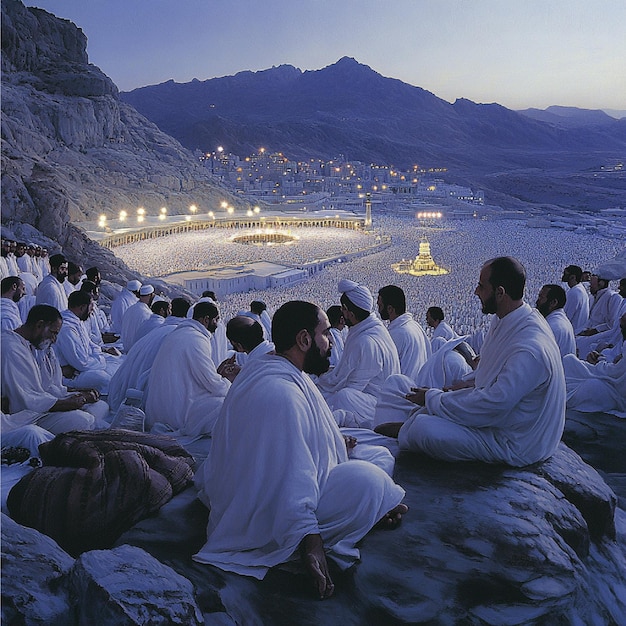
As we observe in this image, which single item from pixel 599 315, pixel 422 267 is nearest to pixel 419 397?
pixel 599 315

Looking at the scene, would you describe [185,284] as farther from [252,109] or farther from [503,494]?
[252,109]

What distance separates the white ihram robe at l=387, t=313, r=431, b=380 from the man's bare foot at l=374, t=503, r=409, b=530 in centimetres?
231

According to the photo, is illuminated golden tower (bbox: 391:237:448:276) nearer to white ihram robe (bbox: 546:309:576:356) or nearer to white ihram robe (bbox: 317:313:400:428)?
white ihram robe (bbox: 546:309:576:356)

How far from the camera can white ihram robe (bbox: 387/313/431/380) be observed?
4449 millimetres

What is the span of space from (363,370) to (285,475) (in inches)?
74.7

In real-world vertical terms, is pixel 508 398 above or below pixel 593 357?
above

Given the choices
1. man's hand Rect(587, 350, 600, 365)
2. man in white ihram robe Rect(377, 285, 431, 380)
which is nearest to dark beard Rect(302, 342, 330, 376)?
man in white ihram robe Rect(377, 285, 431, 380)

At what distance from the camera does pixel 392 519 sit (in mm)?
2145

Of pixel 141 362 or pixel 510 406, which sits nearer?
pixel 510 406

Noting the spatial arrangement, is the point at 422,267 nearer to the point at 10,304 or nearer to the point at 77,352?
the point at 77,352

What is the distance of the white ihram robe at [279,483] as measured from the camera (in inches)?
73.9

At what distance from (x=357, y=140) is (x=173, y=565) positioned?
10275 centimetres

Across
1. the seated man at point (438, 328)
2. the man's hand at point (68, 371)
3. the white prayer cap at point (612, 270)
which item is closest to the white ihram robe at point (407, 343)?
the seated man at point (438, 328)

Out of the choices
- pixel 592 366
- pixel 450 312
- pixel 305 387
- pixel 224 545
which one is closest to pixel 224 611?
Answer: pixel 224 545
